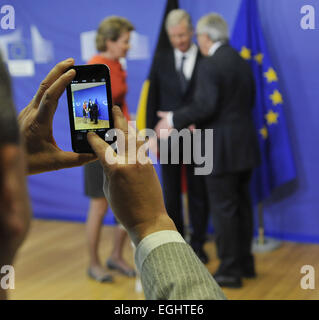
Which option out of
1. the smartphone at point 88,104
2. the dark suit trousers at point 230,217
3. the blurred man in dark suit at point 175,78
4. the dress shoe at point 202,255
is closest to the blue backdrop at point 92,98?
the smartphone at point 88,104

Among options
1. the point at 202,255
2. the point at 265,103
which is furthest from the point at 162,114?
the point at 202,255

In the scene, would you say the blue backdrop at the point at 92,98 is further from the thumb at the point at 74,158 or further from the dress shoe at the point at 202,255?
the dress shoe at the point at 202,255

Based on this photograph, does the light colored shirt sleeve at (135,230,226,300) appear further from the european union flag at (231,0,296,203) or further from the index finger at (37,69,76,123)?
the european union flag at (231,0,296,203)

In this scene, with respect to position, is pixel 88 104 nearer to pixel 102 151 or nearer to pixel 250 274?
pixel 102 151

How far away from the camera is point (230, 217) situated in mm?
1964

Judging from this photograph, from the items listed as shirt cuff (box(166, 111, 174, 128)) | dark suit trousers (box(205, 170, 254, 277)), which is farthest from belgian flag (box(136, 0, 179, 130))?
dark suit trousers (box(205, 170, 254, 277))

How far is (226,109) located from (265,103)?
0.40m

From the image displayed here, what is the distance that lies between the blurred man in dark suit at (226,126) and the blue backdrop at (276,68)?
270 mm

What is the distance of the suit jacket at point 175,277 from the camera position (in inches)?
16.0

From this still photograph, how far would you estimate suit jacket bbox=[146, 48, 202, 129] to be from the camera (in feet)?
7.15
